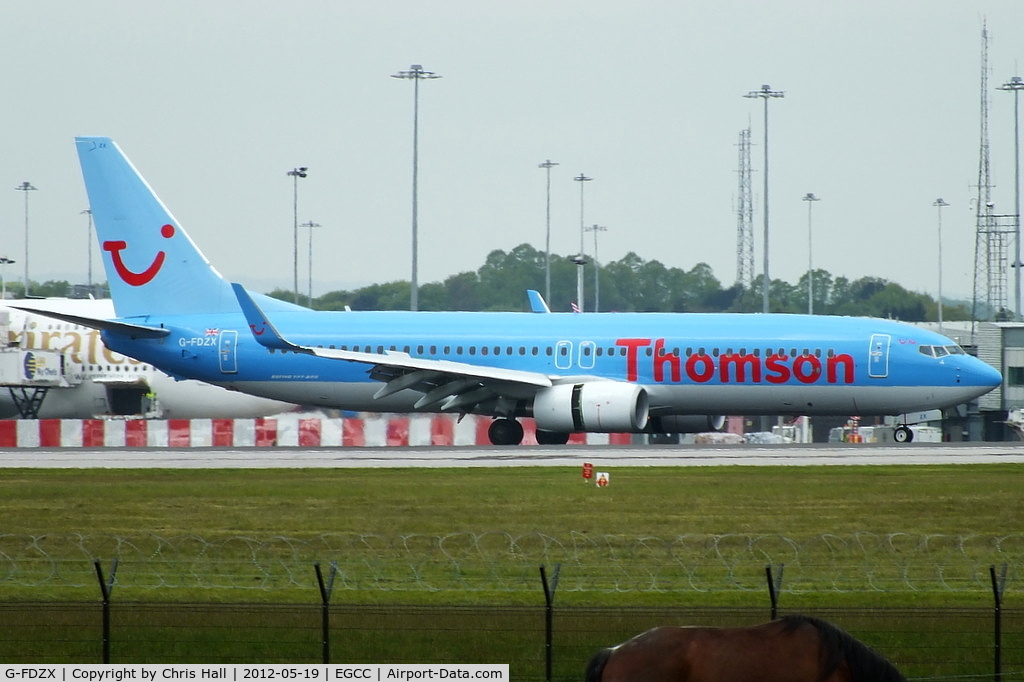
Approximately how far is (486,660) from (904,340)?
3264cm

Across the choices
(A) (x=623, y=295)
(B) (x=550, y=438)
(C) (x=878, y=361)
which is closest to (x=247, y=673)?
(C) (x=878, y=361)

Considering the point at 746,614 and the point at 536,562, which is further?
the point at 536,562

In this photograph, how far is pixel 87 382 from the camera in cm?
6225

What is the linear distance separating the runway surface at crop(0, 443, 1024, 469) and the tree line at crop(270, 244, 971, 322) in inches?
3378

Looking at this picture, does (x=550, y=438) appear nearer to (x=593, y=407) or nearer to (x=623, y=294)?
(x=593, y=407)

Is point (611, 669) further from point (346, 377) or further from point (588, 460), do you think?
point (346, 377)

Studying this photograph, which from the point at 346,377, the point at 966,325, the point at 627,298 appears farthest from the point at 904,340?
the point at 627,298

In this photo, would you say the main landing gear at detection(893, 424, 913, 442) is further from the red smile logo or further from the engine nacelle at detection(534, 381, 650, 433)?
the red smile logo

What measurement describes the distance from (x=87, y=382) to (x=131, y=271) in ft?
45.3

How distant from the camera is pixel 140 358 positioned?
49500mm

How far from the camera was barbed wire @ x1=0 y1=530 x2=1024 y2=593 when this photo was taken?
1861 cm

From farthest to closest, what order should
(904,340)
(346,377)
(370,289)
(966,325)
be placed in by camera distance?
(370,289) < (966,325) < (346,377) < (904,340)

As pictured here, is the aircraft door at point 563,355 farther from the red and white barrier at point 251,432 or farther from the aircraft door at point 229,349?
the aircraft door at point 229,349

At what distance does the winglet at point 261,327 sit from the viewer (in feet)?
142
